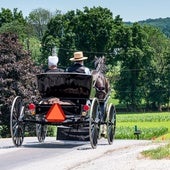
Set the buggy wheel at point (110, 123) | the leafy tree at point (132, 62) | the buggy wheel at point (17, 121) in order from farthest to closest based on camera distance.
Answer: the leafy tree at point (132, 62) < the buggy wheel at point (110, 123) < the buggy wheel at point (17, 121)

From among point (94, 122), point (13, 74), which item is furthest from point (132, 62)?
point (94, 122)

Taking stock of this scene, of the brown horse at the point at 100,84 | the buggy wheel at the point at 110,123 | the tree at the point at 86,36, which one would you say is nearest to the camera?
the buggy wheel at the point at 110,123

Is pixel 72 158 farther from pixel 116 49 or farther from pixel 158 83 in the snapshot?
pixel 158 83

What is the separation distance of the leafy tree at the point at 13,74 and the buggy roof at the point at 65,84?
49.4 feet

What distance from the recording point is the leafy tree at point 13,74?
3173cm

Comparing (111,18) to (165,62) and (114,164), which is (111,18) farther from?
(114,164)

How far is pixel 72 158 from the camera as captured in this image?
12.8m

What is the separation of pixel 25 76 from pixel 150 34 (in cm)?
10387

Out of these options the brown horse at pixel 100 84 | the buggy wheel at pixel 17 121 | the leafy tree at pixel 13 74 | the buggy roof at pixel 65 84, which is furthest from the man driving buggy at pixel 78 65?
the leafy tree at pixel 13 74

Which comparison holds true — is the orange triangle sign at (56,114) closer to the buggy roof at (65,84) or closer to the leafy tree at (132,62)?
the buggy roof at (65,84)

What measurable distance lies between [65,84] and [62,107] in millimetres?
626

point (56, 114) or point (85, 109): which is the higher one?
point (85, 109)

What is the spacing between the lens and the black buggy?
15.0 meters

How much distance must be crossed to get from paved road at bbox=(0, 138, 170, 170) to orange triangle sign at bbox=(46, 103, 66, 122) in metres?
0.67
